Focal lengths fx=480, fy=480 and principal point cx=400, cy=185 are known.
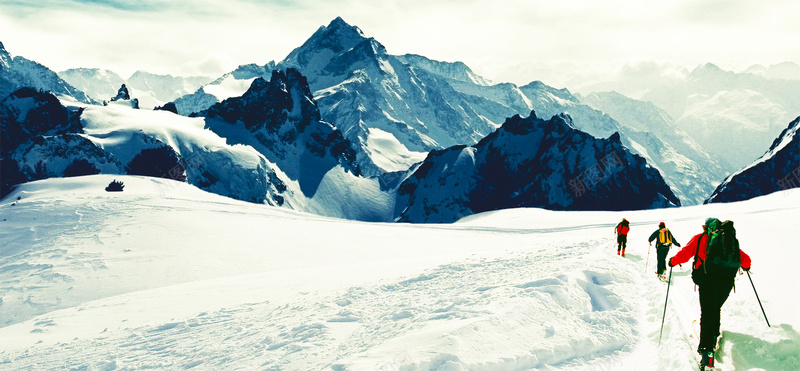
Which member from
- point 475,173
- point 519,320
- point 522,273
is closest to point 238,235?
point 522,273

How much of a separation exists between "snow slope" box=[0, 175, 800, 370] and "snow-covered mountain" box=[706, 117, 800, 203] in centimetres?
13995

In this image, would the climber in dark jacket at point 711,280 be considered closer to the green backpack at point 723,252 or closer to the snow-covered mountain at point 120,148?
the green backpack at point 723,252

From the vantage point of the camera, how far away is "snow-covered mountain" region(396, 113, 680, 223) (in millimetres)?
157375

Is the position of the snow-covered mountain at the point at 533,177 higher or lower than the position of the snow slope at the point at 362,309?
higher

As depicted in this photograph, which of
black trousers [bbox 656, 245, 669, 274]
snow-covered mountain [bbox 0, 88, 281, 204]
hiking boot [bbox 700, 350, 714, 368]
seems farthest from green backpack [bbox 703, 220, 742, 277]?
snow-covered mountain [bbox 0, 88, 281, 204]

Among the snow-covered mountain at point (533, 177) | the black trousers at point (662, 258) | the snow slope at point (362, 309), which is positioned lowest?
the snow slope at point (362, 309)

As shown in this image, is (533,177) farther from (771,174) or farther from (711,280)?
(711,280)

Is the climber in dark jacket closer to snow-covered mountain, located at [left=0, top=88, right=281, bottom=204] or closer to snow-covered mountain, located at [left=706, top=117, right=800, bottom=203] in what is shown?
snow-covered mountain, located at [left=0, top=88, right=281, bottom=204]

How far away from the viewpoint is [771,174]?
135 m

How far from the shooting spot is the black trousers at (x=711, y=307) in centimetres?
807

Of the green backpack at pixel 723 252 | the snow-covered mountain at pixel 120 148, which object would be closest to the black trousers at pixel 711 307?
the green backpack at pixel 723 252

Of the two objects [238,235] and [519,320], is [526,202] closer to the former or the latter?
[238,235]

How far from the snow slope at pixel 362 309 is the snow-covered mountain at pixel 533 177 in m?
142

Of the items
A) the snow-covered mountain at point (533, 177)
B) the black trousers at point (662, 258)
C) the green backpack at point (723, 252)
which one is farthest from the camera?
the snow-covered mountain at point (533, 177)
